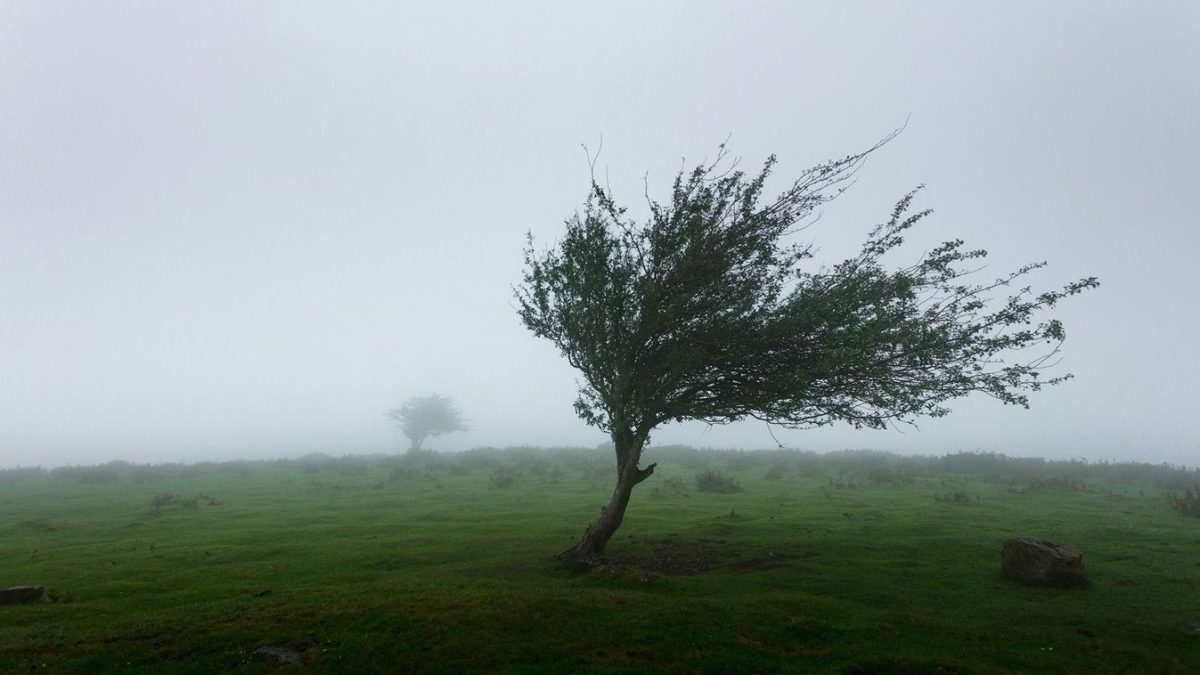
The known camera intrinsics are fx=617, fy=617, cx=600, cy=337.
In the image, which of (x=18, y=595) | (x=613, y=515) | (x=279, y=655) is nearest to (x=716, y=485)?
(x=613, y=515)

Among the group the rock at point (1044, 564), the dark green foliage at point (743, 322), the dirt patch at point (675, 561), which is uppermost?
the dark green foliage at point (743, 322)

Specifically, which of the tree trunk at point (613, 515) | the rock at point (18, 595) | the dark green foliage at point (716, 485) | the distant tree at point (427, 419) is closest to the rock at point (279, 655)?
the tree trunk at point (613, 515)

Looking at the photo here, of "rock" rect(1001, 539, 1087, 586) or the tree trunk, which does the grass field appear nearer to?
"rock" rect(1001, 539, 1087, 586)

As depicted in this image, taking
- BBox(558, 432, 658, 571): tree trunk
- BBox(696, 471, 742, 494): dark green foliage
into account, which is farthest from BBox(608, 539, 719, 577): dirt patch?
BBox(696, 471, 742, 494): dark green foliage

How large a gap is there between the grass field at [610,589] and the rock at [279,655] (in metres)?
0.15

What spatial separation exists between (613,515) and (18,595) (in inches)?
675

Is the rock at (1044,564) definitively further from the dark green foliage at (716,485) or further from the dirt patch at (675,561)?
the dark green foliage at (716,485)

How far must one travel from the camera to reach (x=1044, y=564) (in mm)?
17641

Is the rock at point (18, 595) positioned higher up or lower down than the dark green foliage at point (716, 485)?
lower down

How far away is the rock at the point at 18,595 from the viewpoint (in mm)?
17000

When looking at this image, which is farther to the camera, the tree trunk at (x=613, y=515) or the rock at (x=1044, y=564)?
the tree trunk at (x=613, y=515)

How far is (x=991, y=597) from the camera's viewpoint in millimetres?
16656

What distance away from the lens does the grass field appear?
12.5m

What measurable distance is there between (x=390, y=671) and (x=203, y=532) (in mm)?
23442
